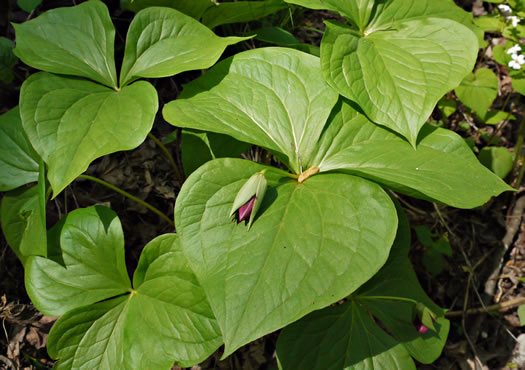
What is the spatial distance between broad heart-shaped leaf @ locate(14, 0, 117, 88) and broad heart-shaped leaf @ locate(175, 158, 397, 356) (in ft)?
2.11

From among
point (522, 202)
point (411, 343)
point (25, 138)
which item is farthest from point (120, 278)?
point (522, 202)

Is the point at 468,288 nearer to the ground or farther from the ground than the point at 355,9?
nearer to the ground

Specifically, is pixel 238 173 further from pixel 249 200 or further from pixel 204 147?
pixel 204 147

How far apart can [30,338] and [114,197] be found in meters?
→ 0.74

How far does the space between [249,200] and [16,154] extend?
1.04 meters

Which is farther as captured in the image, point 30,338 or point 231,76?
point 30,338

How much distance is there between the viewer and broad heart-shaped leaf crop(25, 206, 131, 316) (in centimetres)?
150

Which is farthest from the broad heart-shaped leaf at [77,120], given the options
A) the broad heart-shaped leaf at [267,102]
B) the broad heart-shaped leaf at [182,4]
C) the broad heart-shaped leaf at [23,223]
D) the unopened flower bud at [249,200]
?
the broad heart-shaped leaf at [182,4]

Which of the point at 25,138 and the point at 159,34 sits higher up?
the point at 159,34

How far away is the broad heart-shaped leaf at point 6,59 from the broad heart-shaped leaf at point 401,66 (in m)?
Answer: 1.54

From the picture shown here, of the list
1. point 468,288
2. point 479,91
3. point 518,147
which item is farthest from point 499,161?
point 468,288

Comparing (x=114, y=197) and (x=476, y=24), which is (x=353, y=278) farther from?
(x=476, y=24)

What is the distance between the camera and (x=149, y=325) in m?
1.43

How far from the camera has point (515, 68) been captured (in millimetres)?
2174
